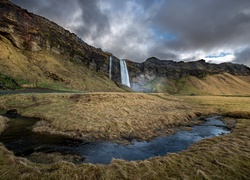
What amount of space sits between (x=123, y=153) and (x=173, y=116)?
53.9 ft

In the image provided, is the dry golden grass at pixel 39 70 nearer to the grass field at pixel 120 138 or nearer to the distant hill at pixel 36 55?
the distant hill at pixel 36 55

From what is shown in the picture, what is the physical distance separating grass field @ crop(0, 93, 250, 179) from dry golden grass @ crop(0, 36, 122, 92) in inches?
1798

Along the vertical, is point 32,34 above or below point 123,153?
above

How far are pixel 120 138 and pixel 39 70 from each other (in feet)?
283

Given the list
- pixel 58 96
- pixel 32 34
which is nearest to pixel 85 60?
pixel 32 34

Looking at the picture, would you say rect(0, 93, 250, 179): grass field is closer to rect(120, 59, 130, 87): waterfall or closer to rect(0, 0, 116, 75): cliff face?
rect(0, 0, 116, 75): cliff face

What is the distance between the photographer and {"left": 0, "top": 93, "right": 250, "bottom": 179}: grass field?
8.35 metres

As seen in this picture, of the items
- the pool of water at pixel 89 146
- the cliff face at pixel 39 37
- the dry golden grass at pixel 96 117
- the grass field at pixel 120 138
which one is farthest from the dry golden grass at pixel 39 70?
the pool of water at pixel 89 146

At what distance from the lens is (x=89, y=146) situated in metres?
15.5

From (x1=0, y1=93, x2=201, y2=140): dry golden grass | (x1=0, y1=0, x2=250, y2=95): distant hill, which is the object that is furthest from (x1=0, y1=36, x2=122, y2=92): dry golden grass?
(x1=0, y1=93, x2=201, y2=140): dry golden grass

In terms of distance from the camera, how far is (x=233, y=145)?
12578 mm

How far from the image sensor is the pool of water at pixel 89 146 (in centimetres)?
1353

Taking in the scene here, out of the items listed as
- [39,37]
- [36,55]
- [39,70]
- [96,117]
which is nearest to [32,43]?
[39,37]

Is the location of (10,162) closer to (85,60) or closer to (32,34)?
(32,34)
